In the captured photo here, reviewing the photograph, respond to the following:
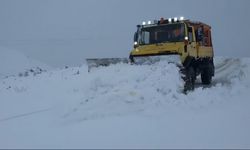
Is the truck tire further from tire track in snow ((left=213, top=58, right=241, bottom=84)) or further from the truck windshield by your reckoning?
the truck windshield

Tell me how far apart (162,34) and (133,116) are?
226 inches

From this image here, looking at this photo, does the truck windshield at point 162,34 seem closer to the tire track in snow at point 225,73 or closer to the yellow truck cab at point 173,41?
the yellow truck cab at point 173,41

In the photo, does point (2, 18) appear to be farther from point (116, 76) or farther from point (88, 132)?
point (88, 132)

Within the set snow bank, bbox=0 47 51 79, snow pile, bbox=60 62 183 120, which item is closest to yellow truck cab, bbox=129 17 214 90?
snow pile, bbox=60 62 183 120

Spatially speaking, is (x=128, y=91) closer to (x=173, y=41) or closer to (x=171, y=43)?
(x=171, y=43)

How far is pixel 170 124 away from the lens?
792cm

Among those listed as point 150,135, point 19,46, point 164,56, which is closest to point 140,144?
point 150,135

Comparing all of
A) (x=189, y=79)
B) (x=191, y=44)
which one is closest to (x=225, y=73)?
(x=191, y=44)

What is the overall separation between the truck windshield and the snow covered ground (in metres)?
1.75

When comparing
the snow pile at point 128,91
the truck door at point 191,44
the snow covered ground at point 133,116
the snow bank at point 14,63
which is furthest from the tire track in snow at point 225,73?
the snow bank at point 14,63

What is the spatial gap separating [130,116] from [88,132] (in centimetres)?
126

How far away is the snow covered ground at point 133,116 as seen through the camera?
700cm

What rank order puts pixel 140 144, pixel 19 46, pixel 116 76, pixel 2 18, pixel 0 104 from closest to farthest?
pixel 140 144
pixel 116 76
pixel 0 104
pixel 19 46
pixel 2 18

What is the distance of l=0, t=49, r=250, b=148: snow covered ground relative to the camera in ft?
23.0
